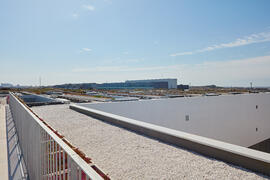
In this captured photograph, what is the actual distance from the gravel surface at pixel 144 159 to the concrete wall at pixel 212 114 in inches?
253

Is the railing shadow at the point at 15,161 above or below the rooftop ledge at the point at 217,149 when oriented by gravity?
below

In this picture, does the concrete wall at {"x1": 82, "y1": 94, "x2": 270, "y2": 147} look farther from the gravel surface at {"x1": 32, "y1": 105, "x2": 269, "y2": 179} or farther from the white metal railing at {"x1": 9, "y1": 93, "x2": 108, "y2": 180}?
the white metal railing at {"x1": 9, "y1": 93, "x2": 108, "y2": 180}

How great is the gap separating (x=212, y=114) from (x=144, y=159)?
13.0m

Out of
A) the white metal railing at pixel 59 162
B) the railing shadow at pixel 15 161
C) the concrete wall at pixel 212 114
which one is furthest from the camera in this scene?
the concrete wall at pixel 212 114

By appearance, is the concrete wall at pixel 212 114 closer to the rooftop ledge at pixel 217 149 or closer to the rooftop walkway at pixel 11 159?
the rooftop walkway at pixel 11 159

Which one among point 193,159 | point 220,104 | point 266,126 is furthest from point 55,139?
point 266,126

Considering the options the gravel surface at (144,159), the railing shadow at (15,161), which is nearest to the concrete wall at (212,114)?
the railing shadow at (15,161)

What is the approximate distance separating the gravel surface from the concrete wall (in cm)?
642

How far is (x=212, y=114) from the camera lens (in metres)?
15.2

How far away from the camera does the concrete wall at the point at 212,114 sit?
12.4 m

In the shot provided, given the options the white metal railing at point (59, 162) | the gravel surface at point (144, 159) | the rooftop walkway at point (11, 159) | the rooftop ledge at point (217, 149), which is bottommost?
the rooftop walkway at point (11, 159)

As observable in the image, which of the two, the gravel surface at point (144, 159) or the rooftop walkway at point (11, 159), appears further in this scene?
the rooftop walkway at point (11, 159)

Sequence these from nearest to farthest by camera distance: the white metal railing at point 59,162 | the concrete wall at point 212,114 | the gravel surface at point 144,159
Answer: the white metal railing at point 59,162 < the gravel surface at point 144,159 < the concrete wall at point 212,114

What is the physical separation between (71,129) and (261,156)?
5.68 m
